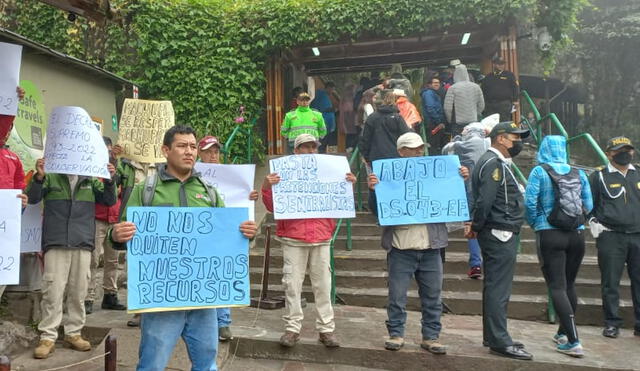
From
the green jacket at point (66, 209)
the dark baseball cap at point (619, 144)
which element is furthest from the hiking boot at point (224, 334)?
the dark baseball cap at point (619, 144)

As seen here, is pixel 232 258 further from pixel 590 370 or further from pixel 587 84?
pixel 587 84

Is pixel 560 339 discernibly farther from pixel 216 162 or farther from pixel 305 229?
pixel 216 162

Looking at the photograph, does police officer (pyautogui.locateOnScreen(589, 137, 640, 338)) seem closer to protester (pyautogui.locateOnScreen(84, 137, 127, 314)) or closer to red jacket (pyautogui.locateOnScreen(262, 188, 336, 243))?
red jacket (pyautogui.locateOnScreen(262, 188, 336, 243))

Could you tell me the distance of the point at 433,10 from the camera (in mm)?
9852

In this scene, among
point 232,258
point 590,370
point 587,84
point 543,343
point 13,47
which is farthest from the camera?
point 587,84

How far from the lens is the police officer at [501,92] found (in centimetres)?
869

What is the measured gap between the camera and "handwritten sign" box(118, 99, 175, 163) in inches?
219

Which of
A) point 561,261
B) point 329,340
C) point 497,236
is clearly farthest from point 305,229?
point 561,261

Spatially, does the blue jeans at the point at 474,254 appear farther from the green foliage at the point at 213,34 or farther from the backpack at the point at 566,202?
the green foliage at the point at 213,34

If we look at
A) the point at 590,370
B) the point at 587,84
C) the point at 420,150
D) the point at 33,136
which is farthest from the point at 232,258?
the point at 587,84

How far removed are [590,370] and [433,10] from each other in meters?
7.54

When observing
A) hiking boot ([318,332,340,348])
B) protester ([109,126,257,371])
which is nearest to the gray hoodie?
hiking boot ([318,332,340,348])

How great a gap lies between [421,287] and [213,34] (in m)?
7.79

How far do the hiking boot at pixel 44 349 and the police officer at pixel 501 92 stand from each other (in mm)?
7529
